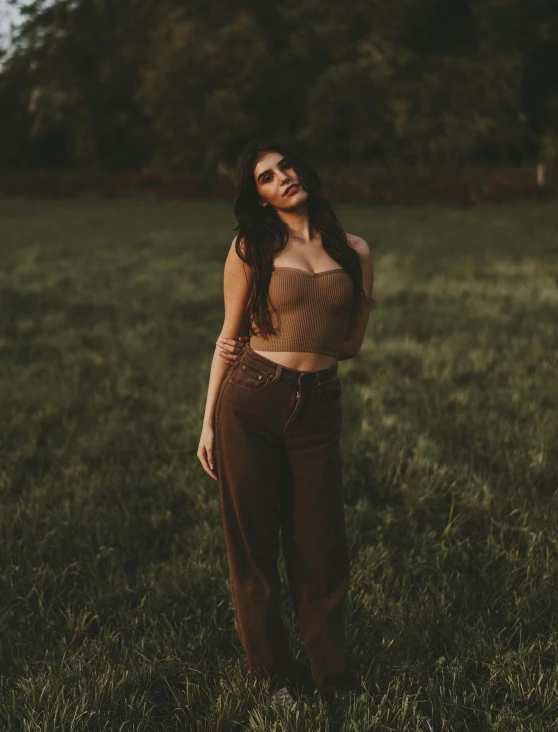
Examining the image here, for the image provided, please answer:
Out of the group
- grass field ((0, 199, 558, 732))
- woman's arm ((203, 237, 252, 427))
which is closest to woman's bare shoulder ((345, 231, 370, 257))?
woman's arm ((203, 237, 252, 427))

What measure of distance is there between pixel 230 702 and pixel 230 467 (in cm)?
88

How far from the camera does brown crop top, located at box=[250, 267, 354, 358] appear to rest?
2580mm

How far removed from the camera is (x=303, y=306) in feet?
8.52

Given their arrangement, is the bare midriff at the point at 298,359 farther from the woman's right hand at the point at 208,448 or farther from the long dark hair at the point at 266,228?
the woman's right hand at the point at 208,448

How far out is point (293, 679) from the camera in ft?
9.46

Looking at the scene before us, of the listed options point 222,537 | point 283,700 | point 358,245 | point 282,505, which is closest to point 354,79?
point 222,537

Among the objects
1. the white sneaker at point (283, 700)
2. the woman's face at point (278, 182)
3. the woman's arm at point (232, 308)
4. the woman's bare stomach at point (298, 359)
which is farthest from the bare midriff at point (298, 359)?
the white sneaker at point (283, 700)

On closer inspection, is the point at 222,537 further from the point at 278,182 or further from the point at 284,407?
the point at 278,182

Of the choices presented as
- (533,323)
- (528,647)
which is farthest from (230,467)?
(533,323)

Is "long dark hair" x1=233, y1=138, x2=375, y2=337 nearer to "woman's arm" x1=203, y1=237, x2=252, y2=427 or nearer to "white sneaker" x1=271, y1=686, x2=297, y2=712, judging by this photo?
"woman's arm" x1=203, y1=237, x2=252, y2=427

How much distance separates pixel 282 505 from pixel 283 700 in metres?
0.71

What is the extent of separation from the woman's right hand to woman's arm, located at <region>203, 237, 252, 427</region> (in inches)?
1.3

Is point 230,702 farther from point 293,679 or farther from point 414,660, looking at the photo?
point 414,660

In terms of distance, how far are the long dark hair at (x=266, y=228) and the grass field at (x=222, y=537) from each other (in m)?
1.48
